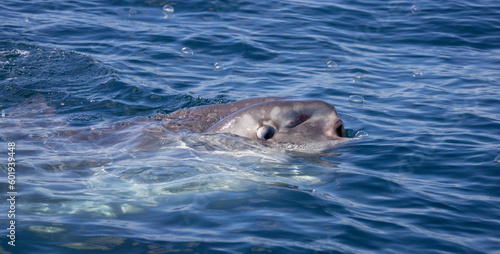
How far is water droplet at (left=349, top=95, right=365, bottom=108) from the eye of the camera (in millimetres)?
9867

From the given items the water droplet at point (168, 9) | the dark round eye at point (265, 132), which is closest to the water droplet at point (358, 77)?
the dark round eye at point (265, 132)

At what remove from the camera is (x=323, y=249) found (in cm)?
478

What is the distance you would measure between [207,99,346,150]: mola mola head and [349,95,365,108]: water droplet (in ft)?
10.1

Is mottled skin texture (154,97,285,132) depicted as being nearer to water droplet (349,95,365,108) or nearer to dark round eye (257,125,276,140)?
dark round eye (257,125,276,140)

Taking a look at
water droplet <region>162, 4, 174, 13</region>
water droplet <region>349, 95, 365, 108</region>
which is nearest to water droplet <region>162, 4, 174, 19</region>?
water droplet <region>162, 4, 174, 13</region>

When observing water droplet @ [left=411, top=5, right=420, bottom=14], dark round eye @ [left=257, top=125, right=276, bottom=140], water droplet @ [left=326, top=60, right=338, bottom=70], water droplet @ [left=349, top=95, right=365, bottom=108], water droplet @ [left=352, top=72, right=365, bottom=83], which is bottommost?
water droplet @ [left=349, top=95, right=365, bottom=108]

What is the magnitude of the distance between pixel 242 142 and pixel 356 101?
377 centimetres

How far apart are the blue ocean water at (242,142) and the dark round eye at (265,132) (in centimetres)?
16

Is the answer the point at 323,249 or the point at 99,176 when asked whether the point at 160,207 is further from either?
the point at 323,249

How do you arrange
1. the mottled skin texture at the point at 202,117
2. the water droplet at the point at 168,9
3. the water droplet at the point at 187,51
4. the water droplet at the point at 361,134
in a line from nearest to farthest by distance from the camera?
the mottled skin texture at the point at 202,117 < the water droplet at the point at 361,134 < the water droplet at the point at 187,51 < the water droplet at the point at 168,9

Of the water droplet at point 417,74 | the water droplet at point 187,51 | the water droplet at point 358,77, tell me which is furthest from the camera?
the water droplet at point 187,51

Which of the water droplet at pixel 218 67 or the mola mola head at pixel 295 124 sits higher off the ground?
the mola mola head at pixel 295 124

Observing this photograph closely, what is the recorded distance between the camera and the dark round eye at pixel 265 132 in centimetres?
676

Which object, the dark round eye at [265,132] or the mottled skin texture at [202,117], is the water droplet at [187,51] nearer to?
the mottled skin texture at [202,117]
